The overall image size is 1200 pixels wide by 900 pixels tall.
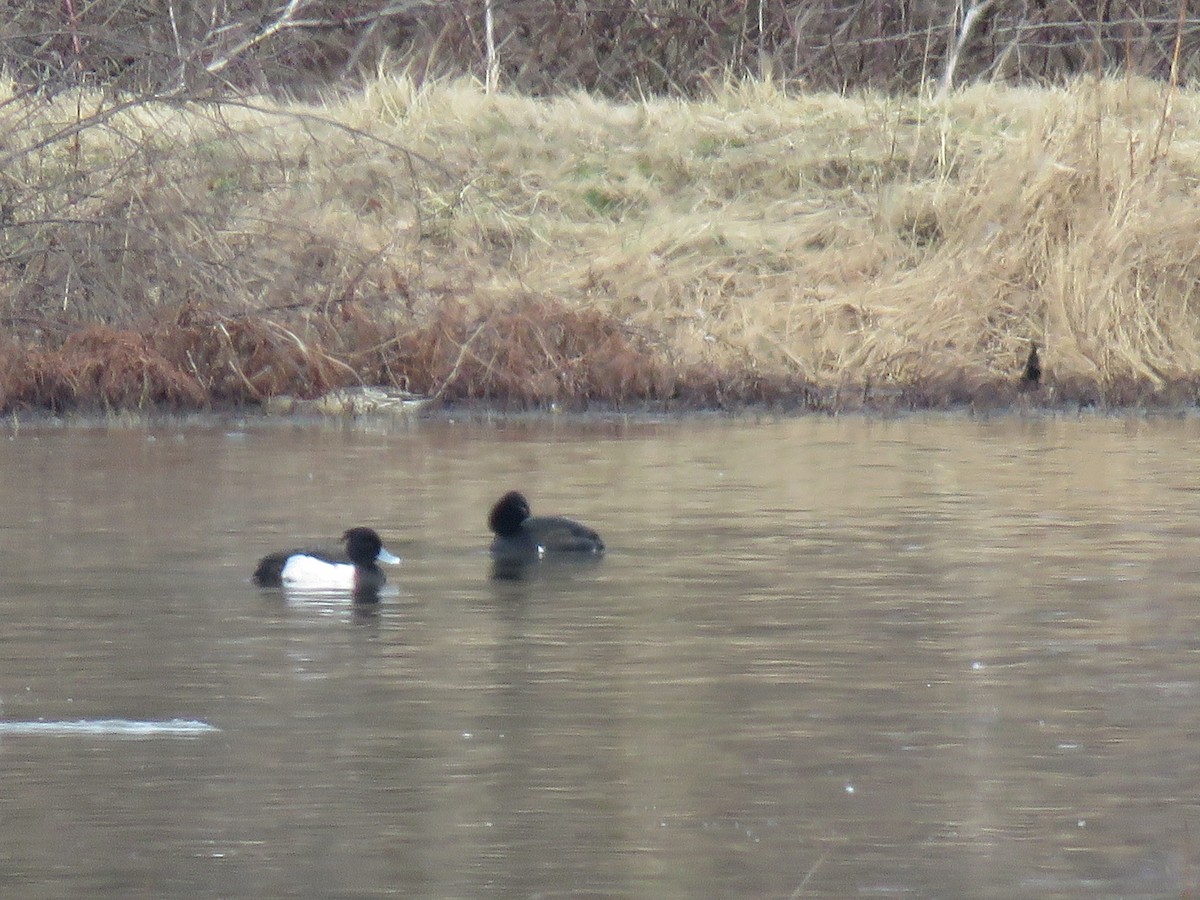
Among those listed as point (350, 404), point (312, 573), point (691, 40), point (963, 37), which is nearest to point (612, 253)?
point (350, 404)

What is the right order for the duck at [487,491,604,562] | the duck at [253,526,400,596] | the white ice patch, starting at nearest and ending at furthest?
the white ice patch < the duck at [253,526,400,596] < the duck at [487,491,604,562]

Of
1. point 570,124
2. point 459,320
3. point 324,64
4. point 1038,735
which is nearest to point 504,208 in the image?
point 570,124

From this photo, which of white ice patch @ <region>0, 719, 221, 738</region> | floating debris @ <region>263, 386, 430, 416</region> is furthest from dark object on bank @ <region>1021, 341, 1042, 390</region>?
white ice patch @ <region>0, 719, 221, 738</region>

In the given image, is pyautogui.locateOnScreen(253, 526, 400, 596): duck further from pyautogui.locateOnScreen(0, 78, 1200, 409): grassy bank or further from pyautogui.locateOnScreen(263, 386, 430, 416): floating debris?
pyautogui.locateOnScreen(263, 386, 430, 416): floating debris

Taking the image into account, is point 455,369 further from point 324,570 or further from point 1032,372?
point 324,570

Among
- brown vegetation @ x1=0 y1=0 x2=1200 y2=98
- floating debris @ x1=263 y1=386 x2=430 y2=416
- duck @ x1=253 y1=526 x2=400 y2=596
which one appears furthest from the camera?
brown vegetation @ x1=0 y1=0 x2=1200 y2=98

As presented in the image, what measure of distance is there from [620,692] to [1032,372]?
1192 cm

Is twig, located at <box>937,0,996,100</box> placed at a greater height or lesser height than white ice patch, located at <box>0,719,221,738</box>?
greater

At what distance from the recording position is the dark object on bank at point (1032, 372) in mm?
18844

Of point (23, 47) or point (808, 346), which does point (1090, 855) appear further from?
point (23, 47)

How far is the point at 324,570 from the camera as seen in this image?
388 inches

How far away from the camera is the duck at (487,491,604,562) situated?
1055 centimetres

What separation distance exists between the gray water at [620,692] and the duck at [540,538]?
5.4 inches

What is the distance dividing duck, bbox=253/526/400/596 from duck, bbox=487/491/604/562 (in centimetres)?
83
